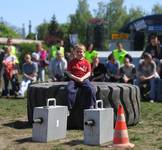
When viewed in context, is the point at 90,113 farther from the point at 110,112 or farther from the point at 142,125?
the point at 142,125

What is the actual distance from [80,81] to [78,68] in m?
0.39

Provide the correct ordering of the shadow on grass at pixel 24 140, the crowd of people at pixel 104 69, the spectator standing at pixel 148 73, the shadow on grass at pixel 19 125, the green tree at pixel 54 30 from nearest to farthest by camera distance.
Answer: the shadow on grass at pixel 24 140
the shadow on grass at pixel 19 125
the spectator standing at pixel 148 73
the crowd of people at pixel 104 69
the green tree at pixel 54 30

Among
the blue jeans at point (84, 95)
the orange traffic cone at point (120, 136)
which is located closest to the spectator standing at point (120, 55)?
the blue jeans at point (84, 95)

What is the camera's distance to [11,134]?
9531 mm

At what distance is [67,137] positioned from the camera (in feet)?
30.2

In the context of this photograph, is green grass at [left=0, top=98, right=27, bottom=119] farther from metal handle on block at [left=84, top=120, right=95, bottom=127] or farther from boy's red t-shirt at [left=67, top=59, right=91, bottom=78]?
metal handle on block at [left=84, top=120, right=95, bottom=127]

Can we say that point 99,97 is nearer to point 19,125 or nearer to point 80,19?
point 19,125

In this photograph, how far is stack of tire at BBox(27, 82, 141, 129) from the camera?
10.2 metres

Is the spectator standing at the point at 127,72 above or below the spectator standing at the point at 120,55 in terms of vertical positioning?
below

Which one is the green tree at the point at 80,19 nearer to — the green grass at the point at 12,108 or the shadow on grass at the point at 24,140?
the green grass at the point at 12,108

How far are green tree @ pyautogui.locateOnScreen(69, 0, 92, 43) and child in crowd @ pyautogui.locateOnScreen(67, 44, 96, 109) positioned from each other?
84.8 m

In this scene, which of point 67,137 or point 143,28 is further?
point 143,28

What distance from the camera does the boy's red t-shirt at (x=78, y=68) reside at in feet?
34.4

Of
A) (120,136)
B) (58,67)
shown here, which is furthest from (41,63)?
(120,136)
